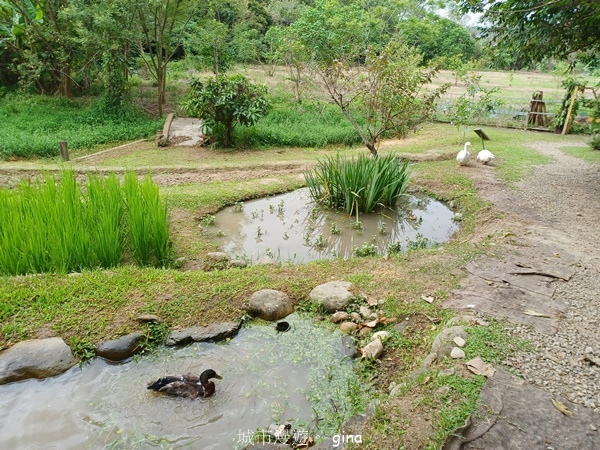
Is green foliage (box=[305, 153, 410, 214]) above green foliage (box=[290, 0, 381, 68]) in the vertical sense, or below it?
below

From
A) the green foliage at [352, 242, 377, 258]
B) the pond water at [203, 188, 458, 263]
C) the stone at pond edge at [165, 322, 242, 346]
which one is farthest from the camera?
the pond water at [203, 188, 458, 263]

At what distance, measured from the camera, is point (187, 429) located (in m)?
2.35

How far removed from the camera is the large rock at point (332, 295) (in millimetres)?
3416

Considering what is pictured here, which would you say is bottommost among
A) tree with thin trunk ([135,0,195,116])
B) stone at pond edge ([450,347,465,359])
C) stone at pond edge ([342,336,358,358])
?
stone at pond edge ([342,336,358,358])

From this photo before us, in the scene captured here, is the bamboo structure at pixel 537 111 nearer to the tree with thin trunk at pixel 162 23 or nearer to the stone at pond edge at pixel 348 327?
the tree with thin trunk at pixel 162 23

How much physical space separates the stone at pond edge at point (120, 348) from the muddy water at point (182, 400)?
0.06 metres

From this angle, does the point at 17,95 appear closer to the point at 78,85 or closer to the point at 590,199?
the point at 78,85

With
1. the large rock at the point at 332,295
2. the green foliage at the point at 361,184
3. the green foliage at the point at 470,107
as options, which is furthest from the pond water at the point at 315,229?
the green foliage at the point at 470,107

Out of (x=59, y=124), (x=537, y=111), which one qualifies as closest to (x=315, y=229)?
(x=59, y=124)

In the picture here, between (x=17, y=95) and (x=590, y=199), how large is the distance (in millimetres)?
14839

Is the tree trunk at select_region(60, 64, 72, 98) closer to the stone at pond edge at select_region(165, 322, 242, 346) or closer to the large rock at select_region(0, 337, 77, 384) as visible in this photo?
the large rock at select_region(0, 337, 77, 384)

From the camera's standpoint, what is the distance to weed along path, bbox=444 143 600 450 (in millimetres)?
2014

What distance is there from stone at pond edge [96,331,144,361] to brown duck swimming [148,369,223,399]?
467 millimetres

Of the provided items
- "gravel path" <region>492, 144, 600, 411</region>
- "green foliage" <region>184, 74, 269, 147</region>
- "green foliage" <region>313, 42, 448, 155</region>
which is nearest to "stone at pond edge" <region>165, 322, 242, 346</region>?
"gravel path" <region>492, 144, 600, 411</region>
